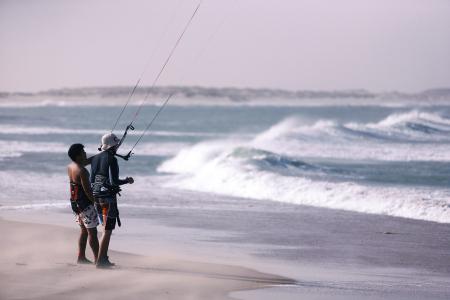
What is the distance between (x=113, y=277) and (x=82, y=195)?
82cm

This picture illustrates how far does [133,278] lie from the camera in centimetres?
831

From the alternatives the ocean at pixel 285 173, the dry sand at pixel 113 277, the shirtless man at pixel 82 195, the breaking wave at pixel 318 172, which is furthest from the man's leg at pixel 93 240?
the breaking wave at pixel 318 172

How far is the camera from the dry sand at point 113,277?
7703mm

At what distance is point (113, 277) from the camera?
27.3 ft

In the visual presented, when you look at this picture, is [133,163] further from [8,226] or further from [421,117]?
[421,117]

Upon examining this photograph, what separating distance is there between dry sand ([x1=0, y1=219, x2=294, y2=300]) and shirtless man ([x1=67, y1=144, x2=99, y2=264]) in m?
0.27

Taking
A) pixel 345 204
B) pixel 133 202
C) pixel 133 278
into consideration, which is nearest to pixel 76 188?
pixel 133 278

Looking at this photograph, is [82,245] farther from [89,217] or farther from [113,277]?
[113,277]

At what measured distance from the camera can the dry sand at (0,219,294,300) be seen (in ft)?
25.3

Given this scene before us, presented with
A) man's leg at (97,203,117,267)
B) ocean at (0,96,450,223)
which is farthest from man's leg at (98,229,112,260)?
ocean at (0,96,450,223)

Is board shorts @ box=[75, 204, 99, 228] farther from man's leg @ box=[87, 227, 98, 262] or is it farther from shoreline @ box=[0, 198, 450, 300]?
shoreline @ box=[0, 198, 450, 300]

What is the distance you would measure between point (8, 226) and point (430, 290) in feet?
16.7

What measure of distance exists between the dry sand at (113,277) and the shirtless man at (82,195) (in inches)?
10.7

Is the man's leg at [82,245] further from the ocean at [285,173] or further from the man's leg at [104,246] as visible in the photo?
the ocean at [285,173]
